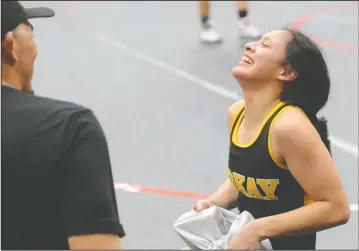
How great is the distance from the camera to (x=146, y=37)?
7848 mm

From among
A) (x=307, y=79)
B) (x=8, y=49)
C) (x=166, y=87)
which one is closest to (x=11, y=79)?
(x=8, y=49)

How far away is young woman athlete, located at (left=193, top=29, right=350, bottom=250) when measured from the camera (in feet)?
6.37

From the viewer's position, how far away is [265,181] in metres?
2.05

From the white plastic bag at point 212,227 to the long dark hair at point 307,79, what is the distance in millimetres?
401

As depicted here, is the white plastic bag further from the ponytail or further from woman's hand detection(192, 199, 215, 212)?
the ponytail

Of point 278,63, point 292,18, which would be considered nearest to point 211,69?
point 292,18

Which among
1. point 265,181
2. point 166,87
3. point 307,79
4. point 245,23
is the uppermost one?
point 307,79

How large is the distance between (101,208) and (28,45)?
473 mm

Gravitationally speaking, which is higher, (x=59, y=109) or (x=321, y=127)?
(x=59, y=109)

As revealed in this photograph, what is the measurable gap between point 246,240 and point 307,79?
57 cm

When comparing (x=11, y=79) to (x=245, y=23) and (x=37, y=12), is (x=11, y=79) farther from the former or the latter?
(x=245, y=23)

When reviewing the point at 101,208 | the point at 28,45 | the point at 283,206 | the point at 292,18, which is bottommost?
the point at 292,18

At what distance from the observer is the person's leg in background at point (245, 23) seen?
719cm

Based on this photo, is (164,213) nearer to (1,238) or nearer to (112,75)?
(1,238)
